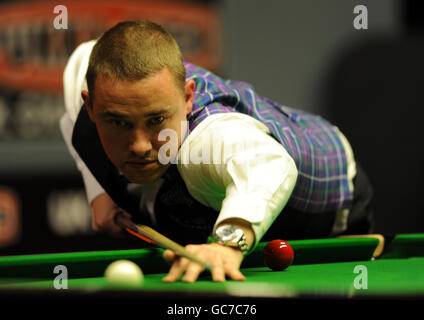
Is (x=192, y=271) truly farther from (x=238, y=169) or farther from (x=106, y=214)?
(x=106, y=214)

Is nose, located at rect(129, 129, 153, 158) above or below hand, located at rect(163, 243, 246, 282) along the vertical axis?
above

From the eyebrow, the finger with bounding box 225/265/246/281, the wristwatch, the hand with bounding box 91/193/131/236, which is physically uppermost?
the eyebrow

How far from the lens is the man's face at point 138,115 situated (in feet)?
7.15

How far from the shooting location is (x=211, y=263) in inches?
71.4

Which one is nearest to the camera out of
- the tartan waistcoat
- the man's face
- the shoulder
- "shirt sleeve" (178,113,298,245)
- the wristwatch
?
the wristwatch

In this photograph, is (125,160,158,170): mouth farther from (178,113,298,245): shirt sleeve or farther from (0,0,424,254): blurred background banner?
(0,0,424,254): blurred background banner

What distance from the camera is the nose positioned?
223cm

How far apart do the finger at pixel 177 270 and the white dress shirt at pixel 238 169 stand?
0.22m

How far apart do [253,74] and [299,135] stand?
12.5ft

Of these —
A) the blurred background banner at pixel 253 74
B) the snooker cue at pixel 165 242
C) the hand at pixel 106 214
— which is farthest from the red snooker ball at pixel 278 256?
the blurred background banner at pixel 253 74

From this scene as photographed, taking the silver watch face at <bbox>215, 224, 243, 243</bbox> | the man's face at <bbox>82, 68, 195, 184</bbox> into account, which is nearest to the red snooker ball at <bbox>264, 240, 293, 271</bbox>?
the silver watch face at <bbox>215, 224, 243, 243</bbox>

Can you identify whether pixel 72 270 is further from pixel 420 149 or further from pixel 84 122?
pixel 420 149

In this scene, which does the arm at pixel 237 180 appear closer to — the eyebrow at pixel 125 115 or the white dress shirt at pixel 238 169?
the white dress shirt at pixel 238 169

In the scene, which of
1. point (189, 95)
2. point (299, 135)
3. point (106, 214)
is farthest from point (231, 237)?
point (106, 214)
